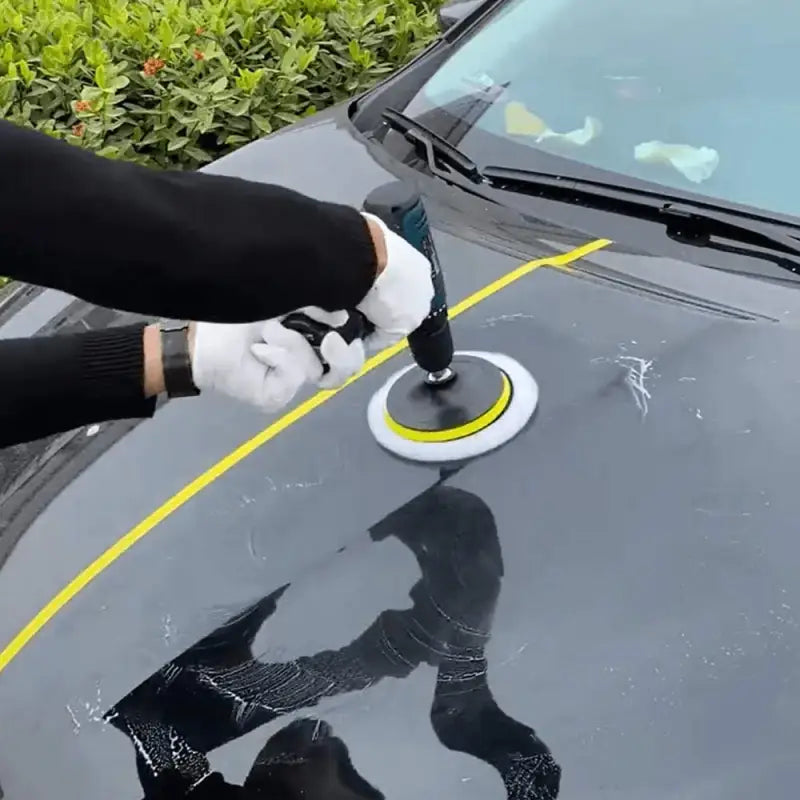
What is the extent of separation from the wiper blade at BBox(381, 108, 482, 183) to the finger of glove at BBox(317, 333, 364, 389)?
779 mm

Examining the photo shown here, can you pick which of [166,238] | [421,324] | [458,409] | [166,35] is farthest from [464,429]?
[166,35]

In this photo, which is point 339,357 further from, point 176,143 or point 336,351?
point 176,143

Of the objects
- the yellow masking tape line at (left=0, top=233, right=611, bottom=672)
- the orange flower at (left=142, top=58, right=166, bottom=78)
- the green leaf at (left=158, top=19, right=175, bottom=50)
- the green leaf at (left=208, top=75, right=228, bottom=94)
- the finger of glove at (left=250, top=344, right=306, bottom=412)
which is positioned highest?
the finger of glove at (left=250, top=344, right=306, bottom=412)

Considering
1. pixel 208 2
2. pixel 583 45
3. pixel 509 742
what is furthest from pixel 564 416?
pixel 208 2

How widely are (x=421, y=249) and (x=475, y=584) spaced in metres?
0.46

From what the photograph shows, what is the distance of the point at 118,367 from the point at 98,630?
1.24 ft

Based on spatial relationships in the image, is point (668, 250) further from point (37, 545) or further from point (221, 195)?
point (37, 545)

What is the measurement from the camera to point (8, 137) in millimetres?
1021

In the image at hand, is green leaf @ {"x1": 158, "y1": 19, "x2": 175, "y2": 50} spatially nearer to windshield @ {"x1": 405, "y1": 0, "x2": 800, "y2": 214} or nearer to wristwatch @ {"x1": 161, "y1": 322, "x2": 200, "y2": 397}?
windshield @ {"x1": 405, "y1": 0, "x2": 800, "y2": 214}

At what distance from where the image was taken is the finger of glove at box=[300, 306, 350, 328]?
4.26 ft

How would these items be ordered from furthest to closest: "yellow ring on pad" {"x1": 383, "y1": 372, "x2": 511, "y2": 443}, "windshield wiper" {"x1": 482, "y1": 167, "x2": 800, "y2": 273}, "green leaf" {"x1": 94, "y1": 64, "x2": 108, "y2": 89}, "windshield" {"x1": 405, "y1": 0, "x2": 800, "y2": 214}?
1. "green leaf" {"x1": 94, "y1": 64, "x2": 108, "y2": 89}
2. "windshield" {"x1": 405, "y1": 0, "x2": 800, "y2": 214}
3. "windshield wiper" {"x1": 482, "y1": 167, "x2": 800, "y2": 273}
4. "yellow ring on pad" {"x1": 383, "y1": 372, "x2": 511, "y2": 443}

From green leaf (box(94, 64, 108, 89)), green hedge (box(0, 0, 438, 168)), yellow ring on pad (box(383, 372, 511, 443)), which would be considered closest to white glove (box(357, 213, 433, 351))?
yellow ring on pad (box(383, 372, 511, 443))

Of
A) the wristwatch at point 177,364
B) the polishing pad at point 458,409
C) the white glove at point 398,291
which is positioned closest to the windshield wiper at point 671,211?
the polishing pad at point 458,409

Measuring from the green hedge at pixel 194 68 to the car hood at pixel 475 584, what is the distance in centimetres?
190
